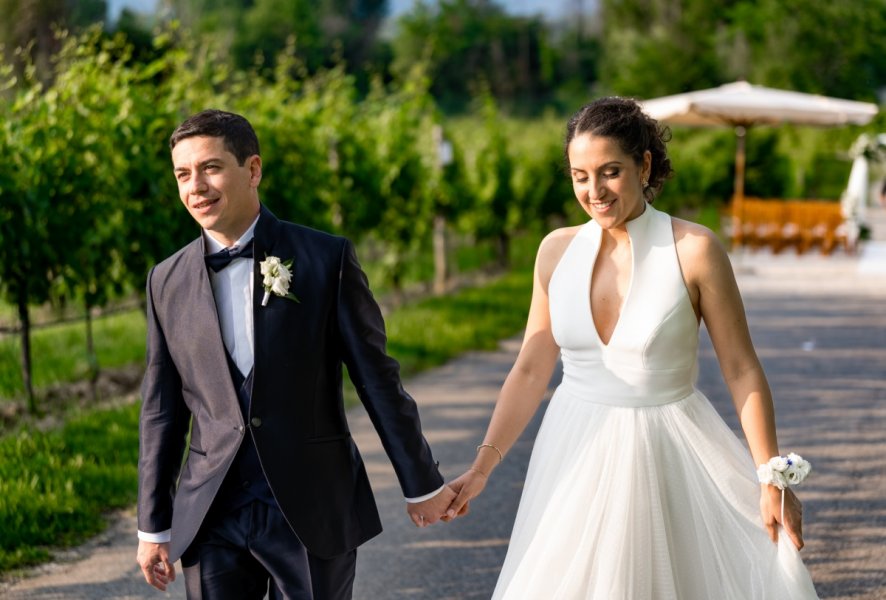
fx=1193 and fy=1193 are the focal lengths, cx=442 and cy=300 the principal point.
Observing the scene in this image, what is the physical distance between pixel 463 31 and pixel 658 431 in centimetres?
9736

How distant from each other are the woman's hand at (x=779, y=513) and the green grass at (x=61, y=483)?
322 cm

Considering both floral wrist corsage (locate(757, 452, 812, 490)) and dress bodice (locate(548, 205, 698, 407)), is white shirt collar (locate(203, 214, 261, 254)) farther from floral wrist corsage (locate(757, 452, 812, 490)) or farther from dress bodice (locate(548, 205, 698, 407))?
floral wrist corsage (locate(757, 452, 812, 490))

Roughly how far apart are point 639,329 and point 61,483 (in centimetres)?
369

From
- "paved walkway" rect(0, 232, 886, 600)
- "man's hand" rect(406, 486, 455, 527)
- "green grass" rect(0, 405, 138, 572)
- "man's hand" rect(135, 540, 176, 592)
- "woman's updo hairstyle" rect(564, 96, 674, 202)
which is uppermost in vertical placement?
"woman's updo hairstyle" rect(564, 96, 674, 202)

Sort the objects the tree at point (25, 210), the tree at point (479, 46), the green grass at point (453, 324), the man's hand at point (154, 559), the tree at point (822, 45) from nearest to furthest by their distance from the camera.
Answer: the man's hand at point (154, 559) → the tree at point (25, 210) → the green grass at point (453, 324) → the tree at point (822, 45) → the tree at point (479, 46)

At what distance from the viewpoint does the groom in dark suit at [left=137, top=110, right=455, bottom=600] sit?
9.24 feet

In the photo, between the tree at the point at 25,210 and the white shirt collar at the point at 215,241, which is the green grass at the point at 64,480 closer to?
the tree at the point at 25,210

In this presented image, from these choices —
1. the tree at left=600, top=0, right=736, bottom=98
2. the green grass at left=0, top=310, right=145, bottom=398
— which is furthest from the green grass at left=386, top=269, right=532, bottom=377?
the tree at left=600, top=0, right=736, bottom=98

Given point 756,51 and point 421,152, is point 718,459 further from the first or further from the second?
point 756,51

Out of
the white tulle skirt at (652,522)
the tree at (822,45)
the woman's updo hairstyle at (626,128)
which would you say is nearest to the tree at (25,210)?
the woman's updo hairstyle at (626,128)

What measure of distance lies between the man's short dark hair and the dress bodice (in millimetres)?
895

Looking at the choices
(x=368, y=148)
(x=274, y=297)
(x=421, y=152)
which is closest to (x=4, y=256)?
(x=274, y=297)

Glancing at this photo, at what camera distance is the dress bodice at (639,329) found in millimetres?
2959

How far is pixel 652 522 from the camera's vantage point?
292 cm
